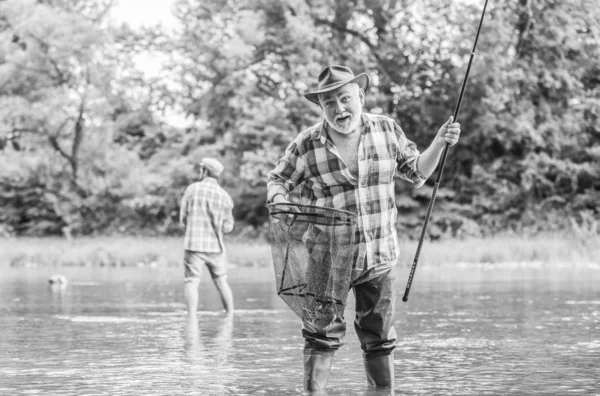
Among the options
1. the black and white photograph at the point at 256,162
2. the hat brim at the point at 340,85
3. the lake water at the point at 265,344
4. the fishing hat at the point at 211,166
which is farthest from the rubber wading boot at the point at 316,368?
the fishing hat at the point at 211,166

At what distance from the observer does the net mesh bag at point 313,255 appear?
6.53 m

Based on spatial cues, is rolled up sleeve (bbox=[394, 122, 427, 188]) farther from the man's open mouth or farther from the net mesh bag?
the net mesh bag

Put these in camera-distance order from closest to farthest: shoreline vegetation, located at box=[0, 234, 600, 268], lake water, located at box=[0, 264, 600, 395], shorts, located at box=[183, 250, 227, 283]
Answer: lake water, located at box=[0, 264, 600, 395] → shorts, located at box=[183, 250, 227, 283] → shoreline vegetation, located at box=[0, 234, 600, 268]

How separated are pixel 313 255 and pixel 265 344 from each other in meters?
3.85

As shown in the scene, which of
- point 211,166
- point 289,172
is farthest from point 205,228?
point 289,172

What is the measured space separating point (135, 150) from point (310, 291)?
42.4 meters

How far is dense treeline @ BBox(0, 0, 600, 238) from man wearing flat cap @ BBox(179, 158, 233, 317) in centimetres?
2614

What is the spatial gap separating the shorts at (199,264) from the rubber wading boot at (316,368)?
267 inches

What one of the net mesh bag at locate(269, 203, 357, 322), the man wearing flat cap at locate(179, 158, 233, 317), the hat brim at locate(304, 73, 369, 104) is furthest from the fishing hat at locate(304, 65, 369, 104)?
the man wearing flat cap at locate(179, 158, 233, 317)

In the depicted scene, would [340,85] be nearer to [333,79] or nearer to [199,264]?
[333,79]

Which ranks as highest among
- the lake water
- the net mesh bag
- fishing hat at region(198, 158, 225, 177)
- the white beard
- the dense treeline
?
the dense treeline

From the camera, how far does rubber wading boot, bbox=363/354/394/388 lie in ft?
22.5

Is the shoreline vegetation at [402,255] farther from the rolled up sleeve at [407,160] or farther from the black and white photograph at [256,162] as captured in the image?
the rolled up sleeve at [407,160]

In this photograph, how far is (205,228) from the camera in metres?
13.6
